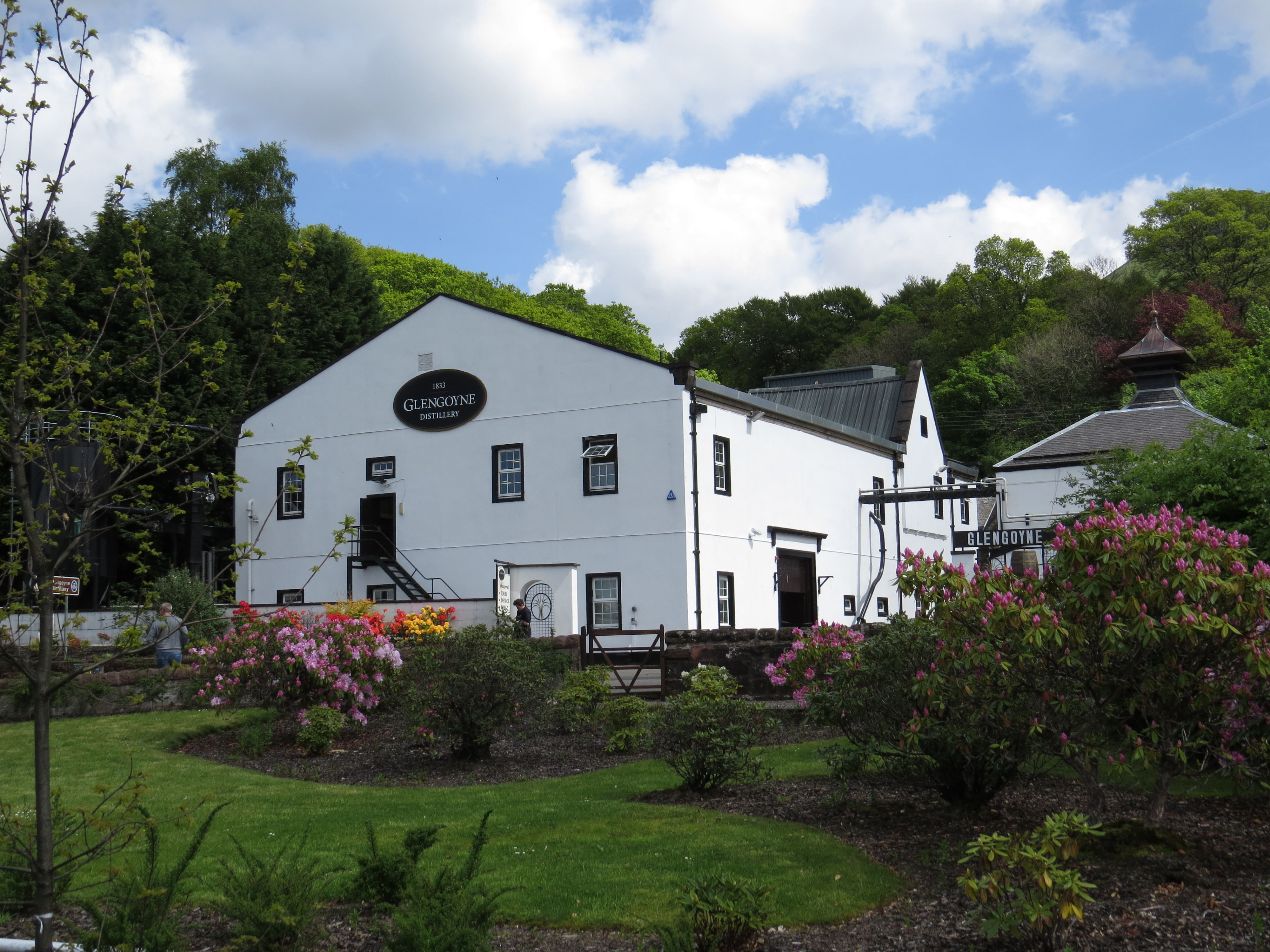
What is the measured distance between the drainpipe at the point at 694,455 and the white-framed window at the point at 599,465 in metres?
2.06

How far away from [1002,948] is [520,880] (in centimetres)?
330

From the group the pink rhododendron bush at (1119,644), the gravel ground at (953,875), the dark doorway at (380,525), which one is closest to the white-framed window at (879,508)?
the dark doorway at (380,525)

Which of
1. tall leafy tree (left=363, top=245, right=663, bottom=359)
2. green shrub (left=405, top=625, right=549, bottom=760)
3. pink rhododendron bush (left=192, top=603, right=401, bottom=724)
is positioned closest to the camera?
green shrub (left=405, top=625, right=549, bottom=760)

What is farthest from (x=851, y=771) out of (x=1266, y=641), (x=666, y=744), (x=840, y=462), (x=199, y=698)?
(x=840, y=462)

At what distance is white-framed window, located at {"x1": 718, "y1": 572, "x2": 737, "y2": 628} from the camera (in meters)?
28.8

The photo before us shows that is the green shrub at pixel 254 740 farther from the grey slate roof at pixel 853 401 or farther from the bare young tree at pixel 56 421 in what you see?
the grey slate roof at pixel 853 401

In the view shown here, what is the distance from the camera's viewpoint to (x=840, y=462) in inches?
1417

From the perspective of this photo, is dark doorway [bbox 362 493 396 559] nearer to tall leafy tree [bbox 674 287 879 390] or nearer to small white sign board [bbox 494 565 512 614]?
small white sign board [bbox 494 565 512 614]

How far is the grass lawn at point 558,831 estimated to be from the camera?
295 inches

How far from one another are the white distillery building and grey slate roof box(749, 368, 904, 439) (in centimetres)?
628

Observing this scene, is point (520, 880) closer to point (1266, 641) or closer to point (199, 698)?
point (1266, 641)

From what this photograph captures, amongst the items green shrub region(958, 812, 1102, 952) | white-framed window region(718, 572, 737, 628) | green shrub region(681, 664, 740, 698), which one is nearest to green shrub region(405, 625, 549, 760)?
green shrub region(681, 664, 740, 698)

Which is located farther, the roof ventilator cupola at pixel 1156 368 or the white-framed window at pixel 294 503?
the roof ventilator cupola at pixel 1156 368

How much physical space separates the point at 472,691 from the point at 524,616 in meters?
11.1
